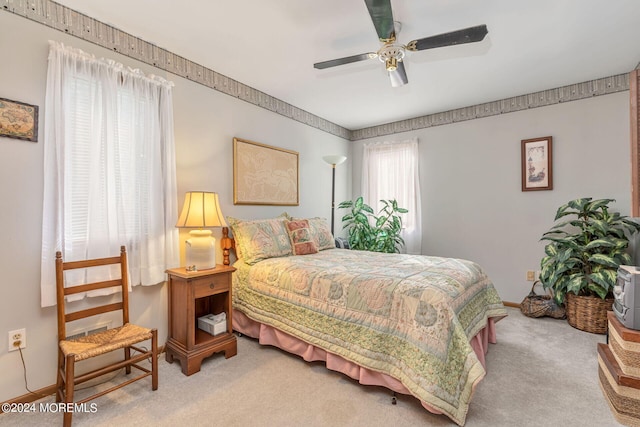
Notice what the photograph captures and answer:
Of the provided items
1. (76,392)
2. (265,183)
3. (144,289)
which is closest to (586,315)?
(265,183)

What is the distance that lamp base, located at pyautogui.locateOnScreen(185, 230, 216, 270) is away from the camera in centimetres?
238

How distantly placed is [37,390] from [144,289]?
32.5 inches

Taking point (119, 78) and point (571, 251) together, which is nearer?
point (119, 78)

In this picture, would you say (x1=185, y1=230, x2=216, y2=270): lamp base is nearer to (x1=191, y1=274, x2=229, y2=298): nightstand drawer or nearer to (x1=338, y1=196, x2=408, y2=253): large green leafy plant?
(x1=191, y1=274, x2=229, y2=298): nightstand drawer

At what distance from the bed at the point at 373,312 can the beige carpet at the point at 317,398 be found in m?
0.13

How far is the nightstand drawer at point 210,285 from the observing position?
226 centimetres

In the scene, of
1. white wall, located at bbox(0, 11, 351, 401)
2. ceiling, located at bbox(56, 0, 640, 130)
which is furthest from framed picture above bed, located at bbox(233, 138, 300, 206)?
white wall, located at bbox(0, 11, 351, 401)

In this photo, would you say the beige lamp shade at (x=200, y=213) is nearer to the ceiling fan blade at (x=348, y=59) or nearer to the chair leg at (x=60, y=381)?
the chair leg at (x=60, y=381)

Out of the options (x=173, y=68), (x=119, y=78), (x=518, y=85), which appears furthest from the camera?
(x=518, y=85)

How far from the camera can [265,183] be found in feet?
11.5

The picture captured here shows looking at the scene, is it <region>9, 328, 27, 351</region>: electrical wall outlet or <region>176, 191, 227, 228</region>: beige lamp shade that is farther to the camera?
<region>176, 191, 227, 228</region>: beige lamp shade

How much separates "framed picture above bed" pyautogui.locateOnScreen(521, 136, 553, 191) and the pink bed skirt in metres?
1.91

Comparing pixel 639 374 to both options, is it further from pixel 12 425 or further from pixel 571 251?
pixel 12 425

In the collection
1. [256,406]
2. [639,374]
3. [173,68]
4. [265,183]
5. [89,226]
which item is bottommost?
[256,406]
